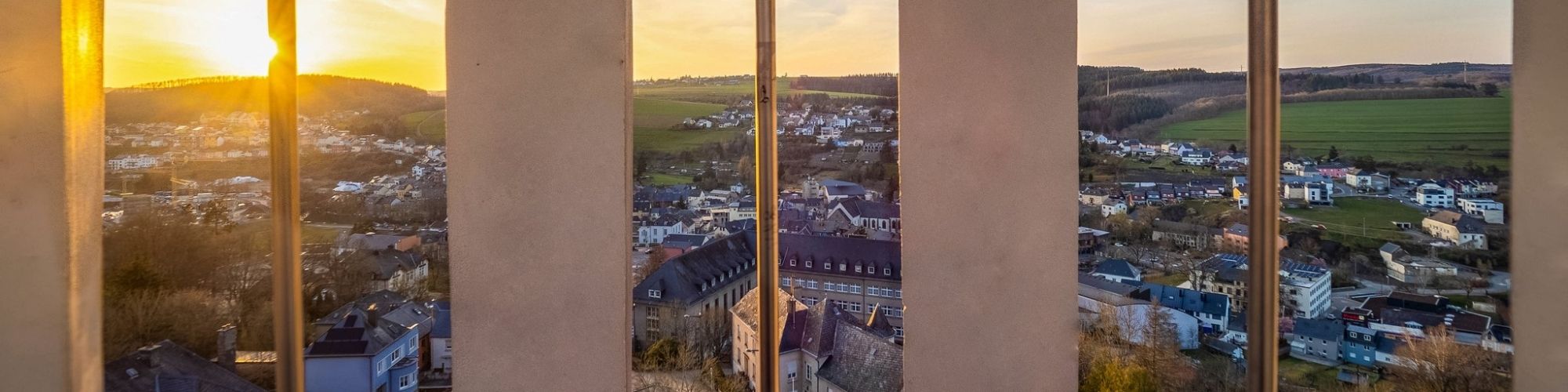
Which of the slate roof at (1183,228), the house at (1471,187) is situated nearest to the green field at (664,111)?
the slate roof at (1183,228)

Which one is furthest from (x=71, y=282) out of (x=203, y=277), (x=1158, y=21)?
(x=1158, y=21)

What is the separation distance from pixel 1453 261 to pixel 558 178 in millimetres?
2421

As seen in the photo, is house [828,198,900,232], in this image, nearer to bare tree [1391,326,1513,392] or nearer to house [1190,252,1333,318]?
house [1190,252,1333,318]

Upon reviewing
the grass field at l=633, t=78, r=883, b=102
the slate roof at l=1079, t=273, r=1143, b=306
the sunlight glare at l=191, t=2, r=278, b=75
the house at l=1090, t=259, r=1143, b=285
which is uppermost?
the sunlight glare at l=191, t=2, r=278, b=75

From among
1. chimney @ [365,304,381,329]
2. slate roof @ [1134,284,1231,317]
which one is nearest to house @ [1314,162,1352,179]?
slate roof @ [1134,284,1231,317]

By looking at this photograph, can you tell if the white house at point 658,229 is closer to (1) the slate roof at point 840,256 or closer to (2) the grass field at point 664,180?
(2) the grass field at point 664,180

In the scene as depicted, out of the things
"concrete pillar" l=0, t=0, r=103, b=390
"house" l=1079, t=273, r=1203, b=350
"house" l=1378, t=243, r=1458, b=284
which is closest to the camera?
"house" l=1378, t=243, r=1458, b=284

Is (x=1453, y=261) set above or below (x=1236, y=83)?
below

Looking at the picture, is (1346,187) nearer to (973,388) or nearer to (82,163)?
(973,388)

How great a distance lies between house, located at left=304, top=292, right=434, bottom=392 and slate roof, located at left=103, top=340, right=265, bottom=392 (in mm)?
276

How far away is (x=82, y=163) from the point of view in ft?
7.51

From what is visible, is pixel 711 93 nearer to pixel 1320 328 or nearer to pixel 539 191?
pixel 539 191

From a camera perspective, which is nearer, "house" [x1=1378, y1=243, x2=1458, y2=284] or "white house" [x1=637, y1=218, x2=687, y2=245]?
"house" [x1=1378, y1=243, x2=1458, y2=284]

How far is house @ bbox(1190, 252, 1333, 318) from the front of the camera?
217 centimetres
